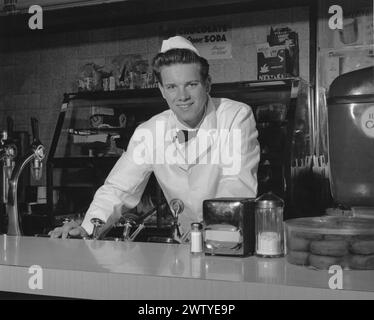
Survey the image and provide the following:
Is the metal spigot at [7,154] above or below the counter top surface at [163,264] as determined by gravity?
above

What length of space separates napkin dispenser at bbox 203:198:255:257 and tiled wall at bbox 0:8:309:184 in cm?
115

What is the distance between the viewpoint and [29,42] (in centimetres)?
314

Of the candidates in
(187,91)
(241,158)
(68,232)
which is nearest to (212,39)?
(187,91)

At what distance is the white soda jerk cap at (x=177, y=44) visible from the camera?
106 inches

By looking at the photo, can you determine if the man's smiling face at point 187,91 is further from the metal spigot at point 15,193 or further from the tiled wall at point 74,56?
the metal spigot at point 15,193

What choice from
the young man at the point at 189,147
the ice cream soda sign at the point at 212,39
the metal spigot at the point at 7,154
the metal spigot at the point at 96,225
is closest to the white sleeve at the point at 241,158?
the young man at the point at 189,147

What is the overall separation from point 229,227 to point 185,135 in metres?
1.09

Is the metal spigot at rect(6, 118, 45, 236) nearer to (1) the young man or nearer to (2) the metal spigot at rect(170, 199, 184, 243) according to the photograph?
(1) the young man

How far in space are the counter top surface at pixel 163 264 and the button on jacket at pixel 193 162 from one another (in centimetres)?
58

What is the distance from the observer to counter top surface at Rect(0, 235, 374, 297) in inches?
49.7

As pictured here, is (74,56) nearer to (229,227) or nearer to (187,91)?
(187,91)

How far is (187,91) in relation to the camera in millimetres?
2584
